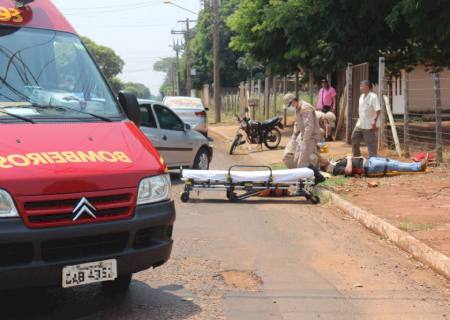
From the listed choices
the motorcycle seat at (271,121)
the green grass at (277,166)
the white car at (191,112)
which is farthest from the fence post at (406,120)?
the white car at (191,112)

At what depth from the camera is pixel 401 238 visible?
24.0 feet

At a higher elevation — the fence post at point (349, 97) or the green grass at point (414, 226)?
the fence post at point (349, 97)

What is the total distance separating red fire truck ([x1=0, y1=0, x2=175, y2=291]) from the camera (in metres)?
4.03

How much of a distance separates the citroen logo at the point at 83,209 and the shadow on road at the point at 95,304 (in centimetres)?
97

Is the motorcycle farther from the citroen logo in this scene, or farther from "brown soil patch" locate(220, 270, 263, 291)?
the citroen logo

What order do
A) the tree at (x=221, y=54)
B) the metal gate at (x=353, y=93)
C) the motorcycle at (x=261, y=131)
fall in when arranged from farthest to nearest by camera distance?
1. the tree at (x=221, y=54)
2. the motorcycle at (x=261, y=131)
3. the metal gate at (x=353, y=93)

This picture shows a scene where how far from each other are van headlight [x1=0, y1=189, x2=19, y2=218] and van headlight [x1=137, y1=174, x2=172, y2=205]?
2.77 feet

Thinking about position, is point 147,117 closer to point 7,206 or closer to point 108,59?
point 7,206

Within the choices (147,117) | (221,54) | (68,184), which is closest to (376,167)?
(147,117)

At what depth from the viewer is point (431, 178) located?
11117mm

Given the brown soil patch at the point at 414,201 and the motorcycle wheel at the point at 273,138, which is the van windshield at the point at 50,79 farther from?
the motorcycle wheel at the point at 273,138

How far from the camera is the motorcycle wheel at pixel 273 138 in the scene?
18.7 m

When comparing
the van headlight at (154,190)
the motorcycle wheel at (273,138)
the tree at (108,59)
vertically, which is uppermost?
the tree at (108,59)

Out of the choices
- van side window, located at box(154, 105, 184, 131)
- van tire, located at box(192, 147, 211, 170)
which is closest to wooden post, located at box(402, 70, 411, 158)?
van tire, located at box(192, 147, 211, 170)
